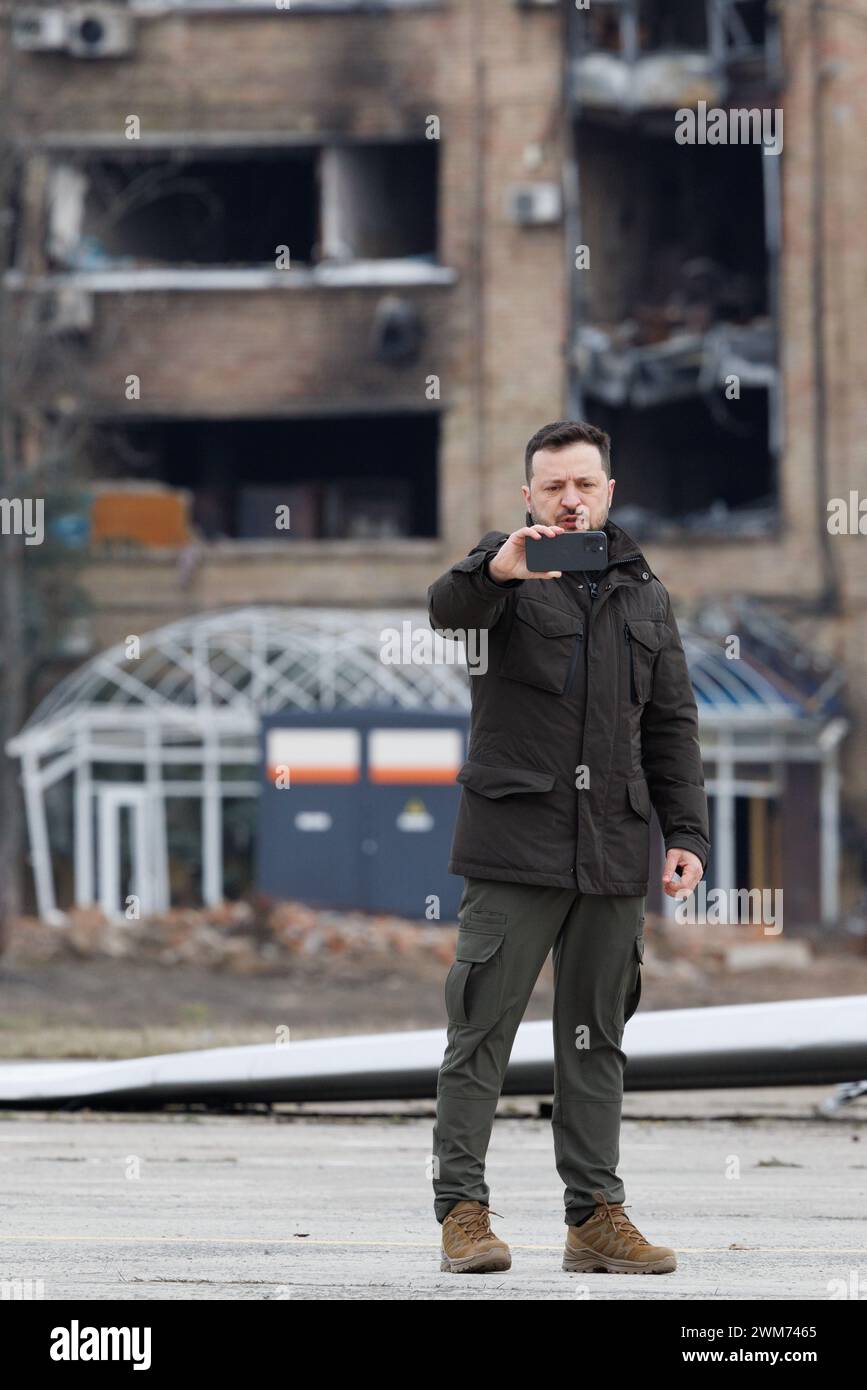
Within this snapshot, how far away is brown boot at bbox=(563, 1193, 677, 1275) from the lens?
4.66 meters

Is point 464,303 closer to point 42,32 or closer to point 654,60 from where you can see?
point 654,60

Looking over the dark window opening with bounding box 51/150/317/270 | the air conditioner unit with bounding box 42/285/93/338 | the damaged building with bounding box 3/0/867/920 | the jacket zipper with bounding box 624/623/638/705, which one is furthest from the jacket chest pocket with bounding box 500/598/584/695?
the dark window opening with bounding box 51/150/317/270

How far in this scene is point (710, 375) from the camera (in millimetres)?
26688

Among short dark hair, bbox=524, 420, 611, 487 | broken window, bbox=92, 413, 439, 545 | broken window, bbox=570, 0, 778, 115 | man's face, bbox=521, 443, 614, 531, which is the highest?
broken window, bbox=570, 0, 778, 115

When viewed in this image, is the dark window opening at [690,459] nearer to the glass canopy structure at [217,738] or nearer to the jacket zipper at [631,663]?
the glass canopy structure at [217,738]

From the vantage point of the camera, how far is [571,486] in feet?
15.9

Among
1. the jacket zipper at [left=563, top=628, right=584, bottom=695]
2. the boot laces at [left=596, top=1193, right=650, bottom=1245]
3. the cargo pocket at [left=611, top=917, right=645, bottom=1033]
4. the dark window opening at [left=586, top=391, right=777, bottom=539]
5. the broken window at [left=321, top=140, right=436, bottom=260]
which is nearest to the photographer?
the boot laces at [left=596, top=1193, right=650, bottom=1245]

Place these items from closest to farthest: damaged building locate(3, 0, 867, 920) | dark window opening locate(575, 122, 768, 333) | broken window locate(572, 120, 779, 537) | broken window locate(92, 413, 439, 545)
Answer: damaged building locate(3, 0, 867, 920)
broken window locate(572, 120, 779, 537)
dark window opening locate(575, 122, 768, 333)
broken window locate(92, 413, 439, 545)

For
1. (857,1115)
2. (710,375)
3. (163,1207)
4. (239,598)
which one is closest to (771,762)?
(710,375)

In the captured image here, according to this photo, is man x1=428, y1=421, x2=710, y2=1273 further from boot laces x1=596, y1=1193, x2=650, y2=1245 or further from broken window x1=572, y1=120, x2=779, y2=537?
broken window x1=572, y1=120, x2=779, y2=537

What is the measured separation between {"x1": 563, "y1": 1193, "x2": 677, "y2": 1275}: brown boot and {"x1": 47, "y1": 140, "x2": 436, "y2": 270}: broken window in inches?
873

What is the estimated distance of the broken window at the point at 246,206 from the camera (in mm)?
27188
